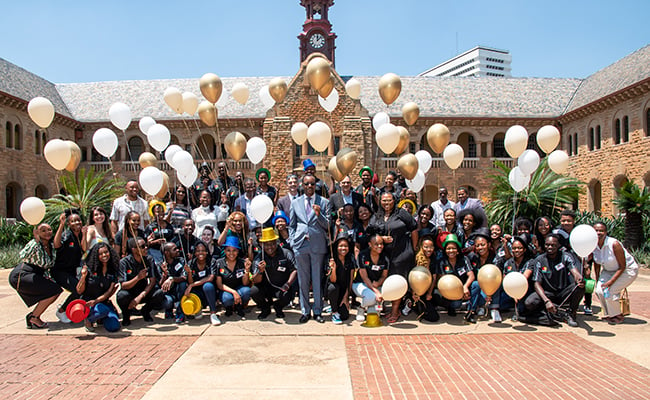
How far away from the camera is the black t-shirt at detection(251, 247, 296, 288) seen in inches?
Answer: 257

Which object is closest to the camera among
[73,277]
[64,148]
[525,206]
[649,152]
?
[73,277]

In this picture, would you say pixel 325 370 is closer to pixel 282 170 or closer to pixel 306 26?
pixel 282 170

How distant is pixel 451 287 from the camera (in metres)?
5.80

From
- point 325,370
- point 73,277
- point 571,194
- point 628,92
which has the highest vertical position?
point 628,92

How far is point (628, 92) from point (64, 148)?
21131 mm

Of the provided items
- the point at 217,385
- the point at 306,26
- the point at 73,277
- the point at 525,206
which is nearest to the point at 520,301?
the point at 217,385

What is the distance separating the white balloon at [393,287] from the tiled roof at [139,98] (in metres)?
20.0

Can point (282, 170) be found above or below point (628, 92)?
below

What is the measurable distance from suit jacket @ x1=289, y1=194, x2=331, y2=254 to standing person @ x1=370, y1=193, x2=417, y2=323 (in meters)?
0.74

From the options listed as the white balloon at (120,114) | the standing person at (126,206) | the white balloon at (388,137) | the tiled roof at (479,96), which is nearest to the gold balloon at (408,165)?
the white balloon at (388,137)

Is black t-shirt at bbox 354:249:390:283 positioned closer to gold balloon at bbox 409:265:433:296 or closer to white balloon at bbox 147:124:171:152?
gold balloon at bbox 409:265:433:296

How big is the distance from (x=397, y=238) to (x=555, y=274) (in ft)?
6.94

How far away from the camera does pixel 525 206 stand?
12.4 m

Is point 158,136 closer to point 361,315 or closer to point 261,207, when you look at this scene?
point 261,207
